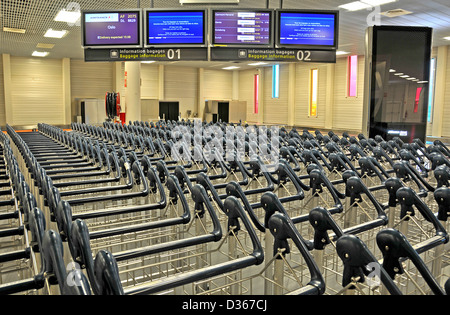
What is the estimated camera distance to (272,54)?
662 centimetres

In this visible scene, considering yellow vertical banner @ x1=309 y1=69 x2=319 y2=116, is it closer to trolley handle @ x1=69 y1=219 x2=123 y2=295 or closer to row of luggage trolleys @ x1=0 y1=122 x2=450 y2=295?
row of luggage trolleys @ x1=0 y1=122 x2=450 y2=295

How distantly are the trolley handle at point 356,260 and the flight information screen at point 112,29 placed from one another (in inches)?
242

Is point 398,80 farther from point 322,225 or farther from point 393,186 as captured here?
point 322,225

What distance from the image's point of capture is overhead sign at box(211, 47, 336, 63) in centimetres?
657

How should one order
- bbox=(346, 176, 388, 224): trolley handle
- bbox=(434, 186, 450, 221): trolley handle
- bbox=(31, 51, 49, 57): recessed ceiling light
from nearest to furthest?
bbox=(434, 186, 450, 221): trolley handle, bbox=(346, 176, 388, 224): trolley handle, bbox=(31, 51, 49, 57): recessed ceiling light

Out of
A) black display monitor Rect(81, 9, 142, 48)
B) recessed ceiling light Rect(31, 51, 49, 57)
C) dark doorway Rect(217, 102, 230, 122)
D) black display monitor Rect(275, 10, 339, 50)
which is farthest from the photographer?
dark doorway Rect(217, 102, 230, 122)

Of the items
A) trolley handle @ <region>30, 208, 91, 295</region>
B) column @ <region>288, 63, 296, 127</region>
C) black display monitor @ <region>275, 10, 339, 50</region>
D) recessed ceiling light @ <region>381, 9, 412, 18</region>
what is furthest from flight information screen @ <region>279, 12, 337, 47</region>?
column @ <region>288, 63, 296, 127</region>

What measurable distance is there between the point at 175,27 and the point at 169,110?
14597 millimetres

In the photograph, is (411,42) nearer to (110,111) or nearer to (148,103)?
(110,111)

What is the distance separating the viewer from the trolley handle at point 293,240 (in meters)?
1.31

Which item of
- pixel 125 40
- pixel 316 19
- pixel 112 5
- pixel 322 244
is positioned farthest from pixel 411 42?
pixel 322 244

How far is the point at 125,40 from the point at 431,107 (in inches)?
484

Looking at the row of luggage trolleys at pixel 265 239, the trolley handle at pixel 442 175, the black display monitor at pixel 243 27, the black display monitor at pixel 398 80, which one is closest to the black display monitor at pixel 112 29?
the black display monitor at pixel 243 27

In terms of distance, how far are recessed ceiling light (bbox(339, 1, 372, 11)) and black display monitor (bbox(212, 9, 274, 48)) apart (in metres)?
2.96
